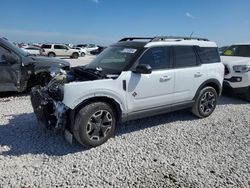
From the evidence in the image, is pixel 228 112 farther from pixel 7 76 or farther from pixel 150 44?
pixel 7 76

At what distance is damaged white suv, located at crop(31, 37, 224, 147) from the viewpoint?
420 cm

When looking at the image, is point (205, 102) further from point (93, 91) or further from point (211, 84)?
point (93, 91)

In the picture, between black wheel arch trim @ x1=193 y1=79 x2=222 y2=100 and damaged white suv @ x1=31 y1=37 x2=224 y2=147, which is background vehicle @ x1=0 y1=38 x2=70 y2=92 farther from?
black wheel arch trim @ x1=193 y1=79 x2=222 y2=100

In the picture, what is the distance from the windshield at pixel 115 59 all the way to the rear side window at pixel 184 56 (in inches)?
38.3

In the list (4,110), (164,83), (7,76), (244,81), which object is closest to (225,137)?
(164,83)

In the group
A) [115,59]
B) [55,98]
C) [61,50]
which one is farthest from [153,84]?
[61,50]

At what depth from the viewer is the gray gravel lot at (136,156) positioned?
11.5 ft

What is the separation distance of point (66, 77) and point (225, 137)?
3306 mm

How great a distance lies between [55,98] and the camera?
178 inches

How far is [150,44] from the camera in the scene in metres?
4.99

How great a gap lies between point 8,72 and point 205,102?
17.0 ft

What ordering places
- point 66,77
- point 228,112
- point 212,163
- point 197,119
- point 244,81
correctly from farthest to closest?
point 244,81 → point 228,112 → point 197,119 → point 66,77 → point 212,163

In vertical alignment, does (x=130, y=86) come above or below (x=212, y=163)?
above

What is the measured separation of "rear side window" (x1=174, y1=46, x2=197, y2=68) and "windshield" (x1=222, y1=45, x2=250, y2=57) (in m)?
4.33
